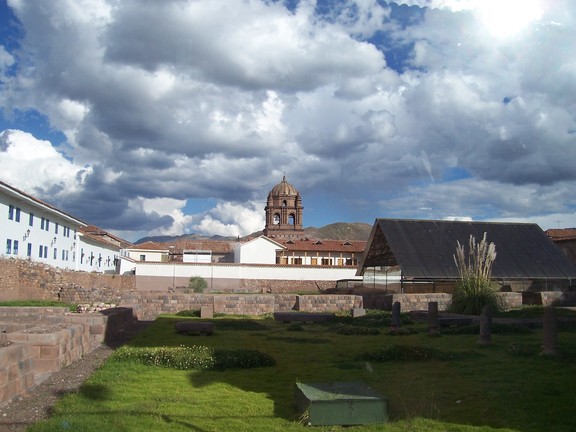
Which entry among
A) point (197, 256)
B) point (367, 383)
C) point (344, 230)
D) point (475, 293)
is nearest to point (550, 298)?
point (475, 293)

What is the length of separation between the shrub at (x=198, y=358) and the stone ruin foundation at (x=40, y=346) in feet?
2.99

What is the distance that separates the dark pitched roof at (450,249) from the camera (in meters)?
27.9

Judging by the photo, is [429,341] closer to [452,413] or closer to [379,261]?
[452,413]

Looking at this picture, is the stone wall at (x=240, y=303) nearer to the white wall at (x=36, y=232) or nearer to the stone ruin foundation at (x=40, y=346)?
the stone ruin foundation at (x=40, y=346)

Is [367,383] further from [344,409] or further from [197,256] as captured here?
[197,256]

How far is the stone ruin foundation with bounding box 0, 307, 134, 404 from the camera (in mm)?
6953

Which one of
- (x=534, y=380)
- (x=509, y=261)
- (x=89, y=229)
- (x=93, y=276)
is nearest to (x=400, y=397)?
(x=534, y=380)

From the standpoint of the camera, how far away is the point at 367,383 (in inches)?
314

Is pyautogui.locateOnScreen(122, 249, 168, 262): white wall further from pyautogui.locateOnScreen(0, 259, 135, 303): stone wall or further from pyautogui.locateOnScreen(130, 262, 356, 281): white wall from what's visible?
pyautogui.locateOnScreen(0, 259, 135, 303): stone wall

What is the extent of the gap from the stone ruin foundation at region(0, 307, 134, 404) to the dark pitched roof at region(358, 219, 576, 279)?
16729mm

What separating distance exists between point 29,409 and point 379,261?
26591 mm

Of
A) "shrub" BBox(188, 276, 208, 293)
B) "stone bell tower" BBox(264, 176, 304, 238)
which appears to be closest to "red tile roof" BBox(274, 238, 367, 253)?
"stone bell tower" BBox(264, 176, 304, 238)

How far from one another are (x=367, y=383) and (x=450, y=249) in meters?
22.7

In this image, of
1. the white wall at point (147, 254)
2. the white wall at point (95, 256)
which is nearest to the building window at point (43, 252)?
the white wall at point (95, 256)
